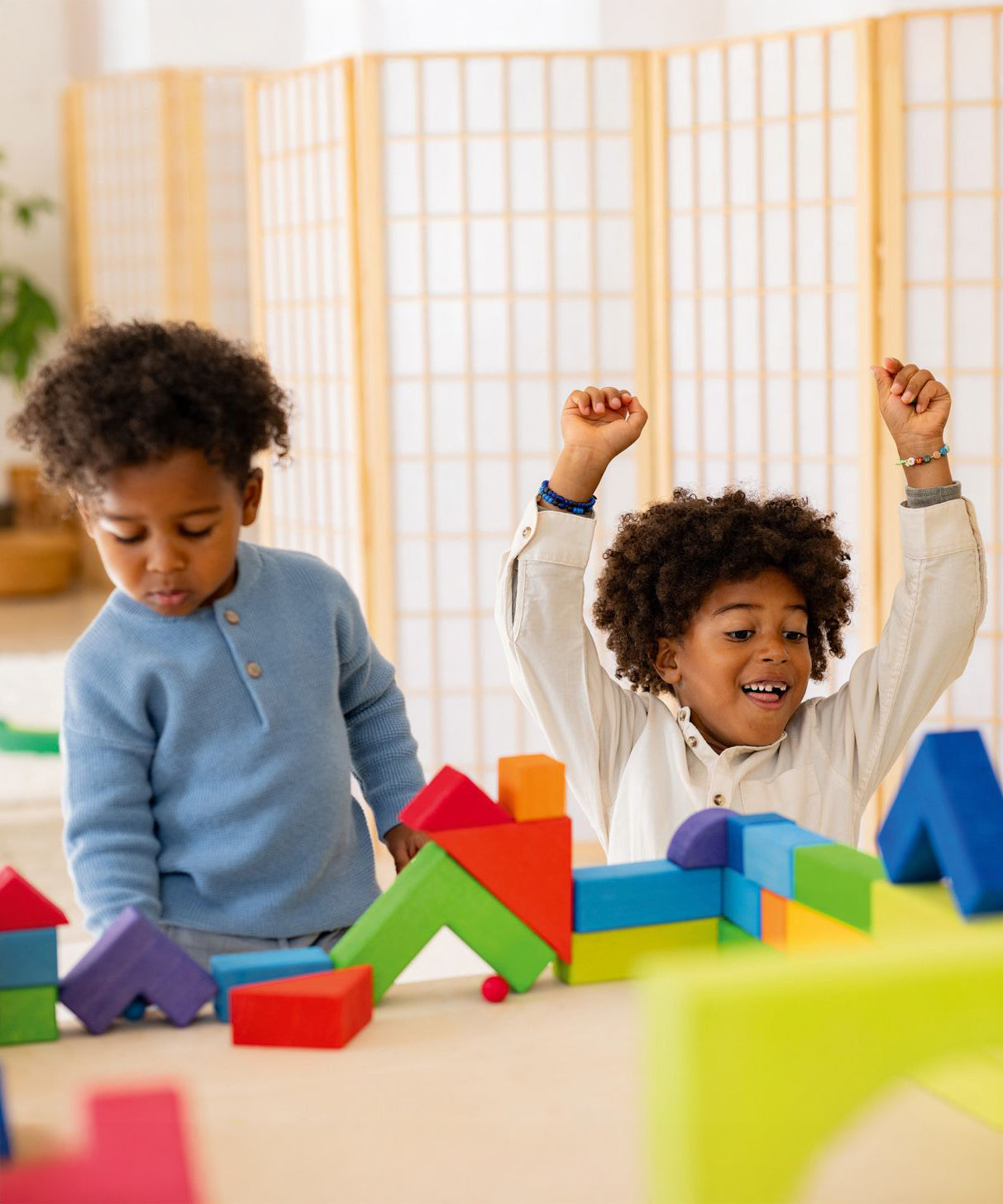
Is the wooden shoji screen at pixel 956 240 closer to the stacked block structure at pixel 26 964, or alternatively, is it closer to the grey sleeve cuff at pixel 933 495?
the grey sleeve cuff at pixel 933 495

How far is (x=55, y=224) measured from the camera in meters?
7.34

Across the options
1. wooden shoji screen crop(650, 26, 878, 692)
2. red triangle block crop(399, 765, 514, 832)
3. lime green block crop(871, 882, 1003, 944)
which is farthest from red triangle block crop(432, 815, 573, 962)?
wooden shoji screen crop(650, 26, 878, 692)

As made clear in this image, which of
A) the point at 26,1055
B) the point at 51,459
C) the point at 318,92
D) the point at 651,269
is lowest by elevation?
the point at 26,1055

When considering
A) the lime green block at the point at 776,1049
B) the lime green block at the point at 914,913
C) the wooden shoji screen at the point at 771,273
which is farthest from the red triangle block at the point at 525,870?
the wooden shoji screen at the point at 771,273

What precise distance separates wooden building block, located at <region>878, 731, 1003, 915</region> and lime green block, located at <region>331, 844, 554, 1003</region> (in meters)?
0.27

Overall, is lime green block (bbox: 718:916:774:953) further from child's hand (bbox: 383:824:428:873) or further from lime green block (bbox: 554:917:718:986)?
child's hand (bbox: 383:824:428:873)

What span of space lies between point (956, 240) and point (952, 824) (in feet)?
8.14

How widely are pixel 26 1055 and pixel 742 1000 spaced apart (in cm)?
58

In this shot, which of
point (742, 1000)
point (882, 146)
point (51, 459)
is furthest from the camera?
point (882, 146)

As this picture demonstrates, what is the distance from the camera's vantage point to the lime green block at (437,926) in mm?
1055

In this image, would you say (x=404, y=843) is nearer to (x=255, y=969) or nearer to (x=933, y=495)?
(x=255, y=969)

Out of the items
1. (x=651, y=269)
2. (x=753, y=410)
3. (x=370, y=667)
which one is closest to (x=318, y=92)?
(x=651, y=269)

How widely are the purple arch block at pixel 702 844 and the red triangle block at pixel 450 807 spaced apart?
14cm

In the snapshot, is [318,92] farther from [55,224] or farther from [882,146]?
[55,224]
